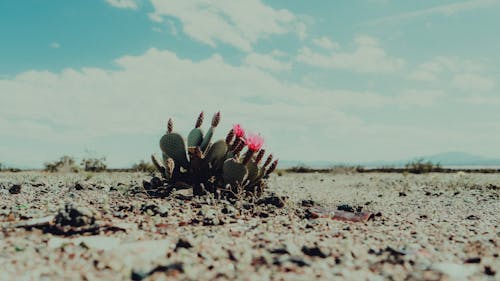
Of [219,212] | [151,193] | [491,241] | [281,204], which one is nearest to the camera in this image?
[491,241]

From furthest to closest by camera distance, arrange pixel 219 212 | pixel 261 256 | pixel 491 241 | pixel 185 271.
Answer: pixel 219 212 < pixel 491 241 < pixel 261 256 < pixel 185 271

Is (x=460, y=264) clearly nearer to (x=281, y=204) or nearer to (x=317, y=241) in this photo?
(x=317, y=241)

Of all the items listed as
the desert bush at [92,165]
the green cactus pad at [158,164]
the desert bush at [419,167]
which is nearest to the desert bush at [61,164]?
the desert bush at [92,165]

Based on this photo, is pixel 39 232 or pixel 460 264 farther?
pixel 39 232

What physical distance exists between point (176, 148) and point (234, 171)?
0.89 meters

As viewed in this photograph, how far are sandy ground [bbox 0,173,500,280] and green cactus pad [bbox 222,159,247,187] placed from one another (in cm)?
44

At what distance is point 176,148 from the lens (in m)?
6.07

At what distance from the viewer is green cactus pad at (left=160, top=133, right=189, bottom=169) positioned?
6.06m

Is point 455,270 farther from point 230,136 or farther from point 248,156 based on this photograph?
point 230,136

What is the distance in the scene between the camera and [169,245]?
10.6 ft

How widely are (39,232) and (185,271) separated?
1.52 m

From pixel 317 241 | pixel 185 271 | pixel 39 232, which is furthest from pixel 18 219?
pixel 317 241

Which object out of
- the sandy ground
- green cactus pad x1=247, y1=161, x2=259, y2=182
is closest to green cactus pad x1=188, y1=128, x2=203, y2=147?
green cactus pad x1=247, y1=161, x2=259, y2=182

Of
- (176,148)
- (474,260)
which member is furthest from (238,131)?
(474,260)
